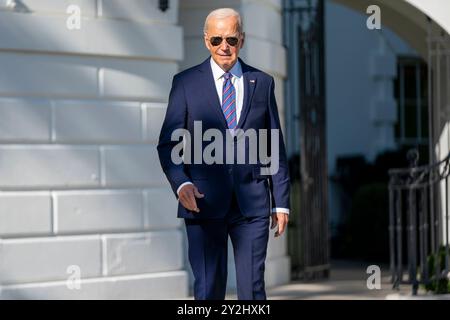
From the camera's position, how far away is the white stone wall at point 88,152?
925 centimetres

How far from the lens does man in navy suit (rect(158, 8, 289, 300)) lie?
233 inches

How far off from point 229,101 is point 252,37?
5.08 meters

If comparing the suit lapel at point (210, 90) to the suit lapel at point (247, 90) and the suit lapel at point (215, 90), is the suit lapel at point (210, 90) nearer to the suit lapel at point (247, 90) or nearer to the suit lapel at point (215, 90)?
the suit lapel at point (215, 90)

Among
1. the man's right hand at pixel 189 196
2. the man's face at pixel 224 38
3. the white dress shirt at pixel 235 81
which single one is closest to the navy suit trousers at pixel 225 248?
the man's right hand at pixel 189 196

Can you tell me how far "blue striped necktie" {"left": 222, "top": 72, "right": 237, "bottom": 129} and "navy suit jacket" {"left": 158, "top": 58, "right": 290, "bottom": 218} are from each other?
0.10 ft

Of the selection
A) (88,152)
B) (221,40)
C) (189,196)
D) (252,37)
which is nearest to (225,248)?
(189,196)

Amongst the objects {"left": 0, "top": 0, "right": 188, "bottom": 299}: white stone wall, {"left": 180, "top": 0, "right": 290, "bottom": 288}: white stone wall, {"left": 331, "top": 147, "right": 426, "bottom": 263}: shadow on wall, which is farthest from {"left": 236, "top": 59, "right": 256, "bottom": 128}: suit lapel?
{"left": 331, "top": 147, "right": 426, "bottom": 263}: shadow on wall

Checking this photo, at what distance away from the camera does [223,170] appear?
6012 millimetres

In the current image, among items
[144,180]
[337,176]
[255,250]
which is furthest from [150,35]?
[337,176]

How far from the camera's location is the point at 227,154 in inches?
237

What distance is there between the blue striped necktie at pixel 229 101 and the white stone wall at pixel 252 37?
4859mm

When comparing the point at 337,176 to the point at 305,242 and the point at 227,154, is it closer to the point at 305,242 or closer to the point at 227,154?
the point at 305,242

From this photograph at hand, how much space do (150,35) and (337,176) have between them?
8.64 meters

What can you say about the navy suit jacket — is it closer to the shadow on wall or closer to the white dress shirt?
the white dress shirt
